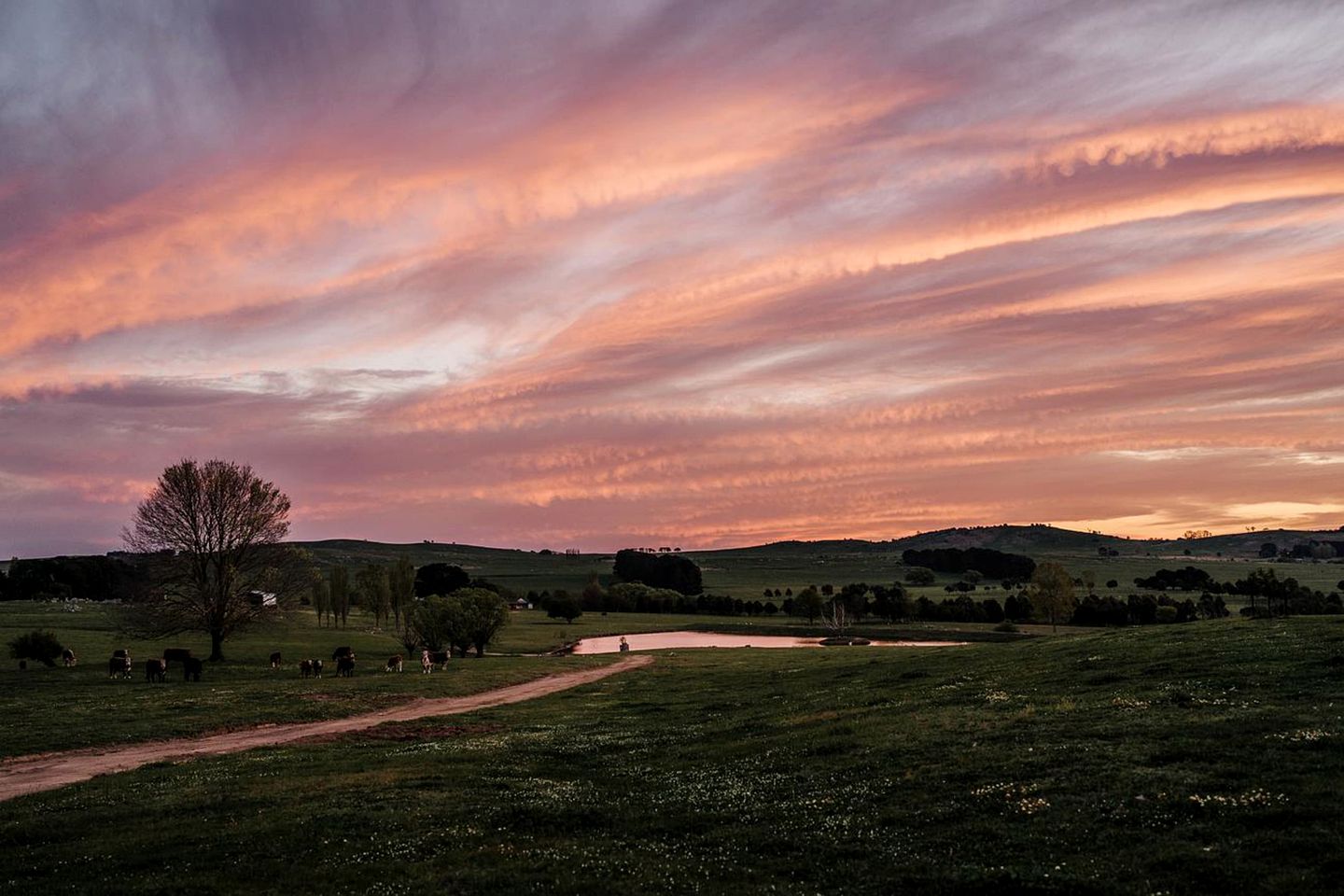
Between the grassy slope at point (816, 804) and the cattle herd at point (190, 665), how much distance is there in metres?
31.8

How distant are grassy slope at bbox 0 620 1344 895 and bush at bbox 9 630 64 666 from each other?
1856 inches

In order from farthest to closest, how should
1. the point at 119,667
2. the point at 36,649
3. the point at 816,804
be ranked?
the point at 36,649, the point at 119,667, the point at 816,804

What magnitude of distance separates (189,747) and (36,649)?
1621 inches

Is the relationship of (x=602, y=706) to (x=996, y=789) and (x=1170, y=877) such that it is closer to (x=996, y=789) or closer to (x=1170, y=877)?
(x=996, y=789)

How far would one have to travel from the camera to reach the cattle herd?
6172 centimetres

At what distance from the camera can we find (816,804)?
21.0m

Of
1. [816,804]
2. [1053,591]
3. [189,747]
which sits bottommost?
[1053,591]

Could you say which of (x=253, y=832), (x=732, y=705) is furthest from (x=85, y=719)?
(x=732, y=705)

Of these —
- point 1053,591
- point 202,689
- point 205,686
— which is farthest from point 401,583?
point 1053,591

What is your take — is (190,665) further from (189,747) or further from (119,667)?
(189,747)

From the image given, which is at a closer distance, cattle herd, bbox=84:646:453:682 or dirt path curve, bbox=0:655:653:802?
dirt path curve, bbox=0:655:653:802

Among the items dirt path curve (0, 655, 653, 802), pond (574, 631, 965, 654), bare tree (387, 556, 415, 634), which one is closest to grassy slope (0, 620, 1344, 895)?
dirt path curve (0, 655, 653, 802)

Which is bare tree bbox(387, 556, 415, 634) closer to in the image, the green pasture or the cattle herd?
the green pasture

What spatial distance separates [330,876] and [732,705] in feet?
94.3
